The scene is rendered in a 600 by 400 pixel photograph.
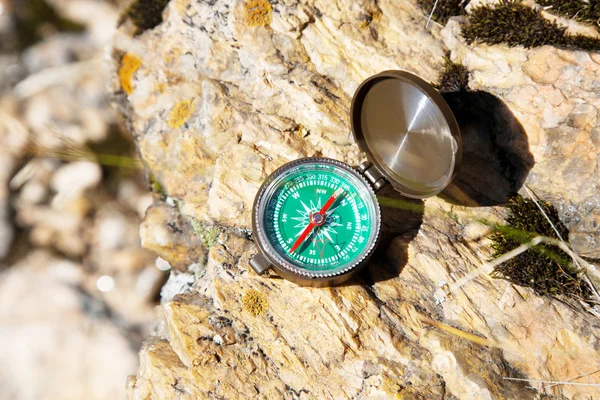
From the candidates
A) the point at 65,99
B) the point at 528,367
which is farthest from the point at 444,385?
→ the point at 65,99

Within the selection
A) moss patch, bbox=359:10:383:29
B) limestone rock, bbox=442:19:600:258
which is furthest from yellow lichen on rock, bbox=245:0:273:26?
limestone rock, bbox=442:19:600:258

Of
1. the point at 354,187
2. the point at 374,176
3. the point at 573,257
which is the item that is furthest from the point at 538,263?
the point at 354,187

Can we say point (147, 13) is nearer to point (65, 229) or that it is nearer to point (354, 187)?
point (65, 229)

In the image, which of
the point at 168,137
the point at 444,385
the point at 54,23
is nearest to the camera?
the point at 444,385

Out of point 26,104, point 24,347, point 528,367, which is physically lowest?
point 24,347

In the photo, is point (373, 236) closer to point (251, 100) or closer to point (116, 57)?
point (251, 100)

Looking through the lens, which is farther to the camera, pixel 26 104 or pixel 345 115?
pixel 26 104
